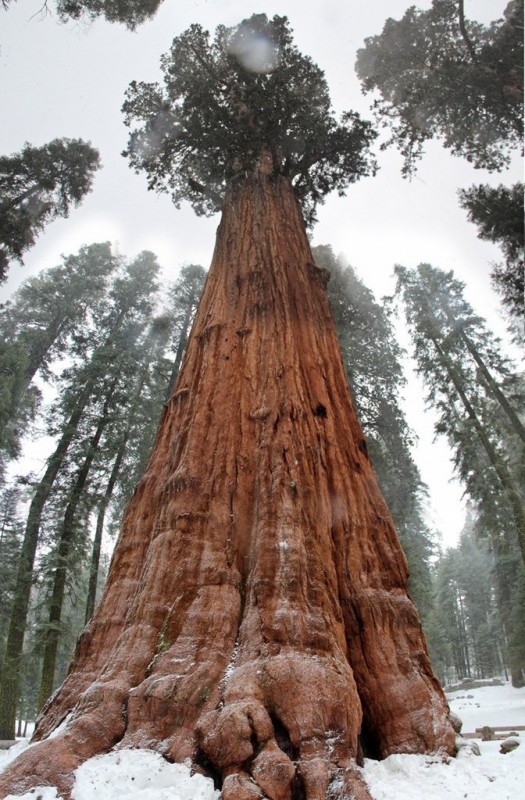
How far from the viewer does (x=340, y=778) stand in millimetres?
3102

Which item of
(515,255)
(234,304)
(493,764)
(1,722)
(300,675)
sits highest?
(515,255)

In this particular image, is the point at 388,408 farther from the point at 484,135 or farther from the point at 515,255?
the point at 484,135

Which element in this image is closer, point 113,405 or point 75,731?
point 75,731

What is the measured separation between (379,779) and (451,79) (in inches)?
545

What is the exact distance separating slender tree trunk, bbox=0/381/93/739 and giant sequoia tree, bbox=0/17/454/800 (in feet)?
32.0

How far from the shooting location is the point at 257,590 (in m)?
4.22

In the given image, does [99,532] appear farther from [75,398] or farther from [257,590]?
[257,590]

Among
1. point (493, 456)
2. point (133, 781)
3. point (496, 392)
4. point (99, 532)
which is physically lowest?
point (133, 781)

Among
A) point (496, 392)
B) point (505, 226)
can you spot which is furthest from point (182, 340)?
point (505, 226)

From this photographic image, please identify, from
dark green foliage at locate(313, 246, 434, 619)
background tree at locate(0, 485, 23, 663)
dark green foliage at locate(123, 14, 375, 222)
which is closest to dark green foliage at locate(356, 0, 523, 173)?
dark green foliage at locate(123, 14, 375, 222)

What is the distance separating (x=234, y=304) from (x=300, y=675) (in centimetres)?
513

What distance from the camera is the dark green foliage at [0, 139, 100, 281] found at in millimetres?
14375

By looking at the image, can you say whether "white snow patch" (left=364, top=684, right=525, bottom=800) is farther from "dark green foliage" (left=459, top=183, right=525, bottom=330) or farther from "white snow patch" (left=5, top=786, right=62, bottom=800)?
"dark green foliage" (left=459, top=183, right=525, bottom=330)

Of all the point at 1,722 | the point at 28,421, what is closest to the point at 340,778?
the point at 1,722
